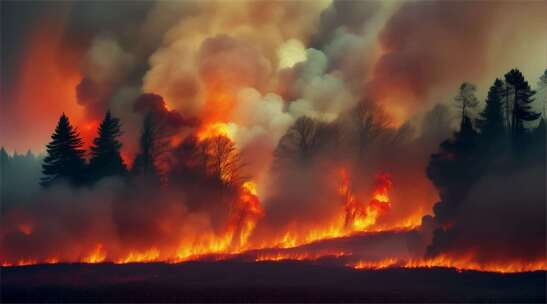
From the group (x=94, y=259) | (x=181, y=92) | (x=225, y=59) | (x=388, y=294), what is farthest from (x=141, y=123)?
(x=388, y=294)

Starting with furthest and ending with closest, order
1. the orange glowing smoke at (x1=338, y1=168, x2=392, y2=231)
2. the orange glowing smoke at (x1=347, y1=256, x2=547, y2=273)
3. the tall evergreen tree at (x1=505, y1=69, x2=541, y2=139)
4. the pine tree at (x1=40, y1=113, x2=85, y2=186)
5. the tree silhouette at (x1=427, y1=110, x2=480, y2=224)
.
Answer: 1. the orange glowing smoke at (x1=338, y1=168, x2=392, y2=231)
2. the pine tree at (x1=40, y1=113, x2=85, y2=186)
3. the tall evergreen tree at (x1=505, y1=69, x2=541, y2=139)
4. the tree silhouette at (x1=427, y1=110, x2=480, y2=224)
5. the orange glowing smoke at (x1=347, y1=256, x2=547, y2=273)

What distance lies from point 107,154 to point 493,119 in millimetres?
53024

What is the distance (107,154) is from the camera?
12375 centimetres

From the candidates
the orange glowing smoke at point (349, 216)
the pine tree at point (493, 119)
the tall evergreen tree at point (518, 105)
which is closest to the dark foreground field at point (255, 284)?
the orange glowing smoke at point (349, 216)

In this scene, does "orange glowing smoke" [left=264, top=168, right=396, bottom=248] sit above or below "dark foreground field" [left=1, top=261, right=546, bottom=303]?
above

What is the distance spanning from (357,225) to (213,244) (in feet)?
66.3

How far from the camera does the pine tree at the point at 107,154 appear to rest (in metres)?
122

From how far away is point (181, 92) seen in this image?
133625 millimetres

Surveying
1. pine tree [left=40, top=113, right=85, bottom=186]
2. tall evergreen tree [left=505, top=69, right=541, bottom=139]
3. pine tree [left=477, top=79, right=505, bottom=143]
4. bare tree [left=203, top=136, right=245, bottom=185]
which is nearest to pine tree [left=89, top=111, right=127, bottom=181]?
pine tree [left=40, top=113, right=85, bottom=186]

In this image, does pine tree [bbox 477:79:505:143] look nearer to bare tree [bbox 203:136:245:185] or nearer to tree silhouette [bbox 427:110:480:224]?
tree silhouette [bbox 427:110:480:224]

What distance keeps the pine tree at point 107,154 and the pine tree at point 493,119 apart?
163ft

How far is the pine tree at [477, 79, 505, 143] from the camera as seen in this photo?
11031cm

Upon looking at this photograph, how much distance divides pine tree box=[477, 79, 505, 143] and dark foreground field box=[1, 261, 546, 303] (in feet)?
86.6

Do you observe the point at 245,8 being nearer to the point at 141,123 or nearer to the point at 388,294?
the point at 141,123
